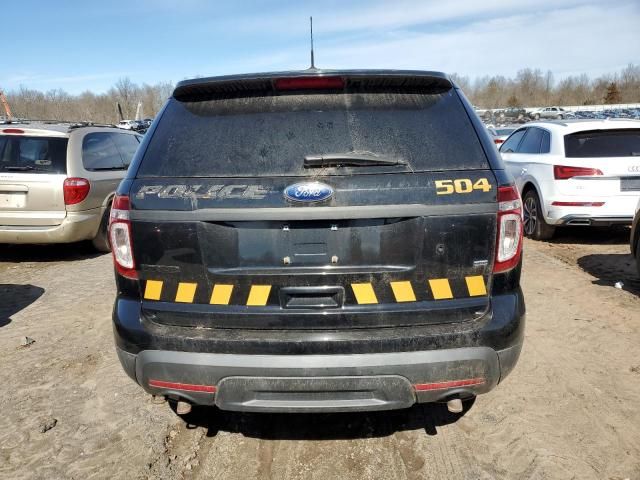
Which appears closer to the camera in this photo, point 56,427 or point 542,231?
point 56,427

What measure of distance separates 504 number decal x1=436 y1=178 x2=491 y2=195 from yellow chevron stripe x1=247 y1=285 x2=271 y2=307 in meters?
0.88

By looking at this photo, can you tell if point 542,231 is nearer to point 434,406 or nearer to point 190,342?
point 434,406

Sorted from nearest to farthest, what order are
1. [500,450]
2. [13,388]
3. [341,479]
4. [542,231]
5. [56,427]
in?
1. [341,479]
2. [500,450]
3. [56,427]
4. [13,388]
5. [542,231]

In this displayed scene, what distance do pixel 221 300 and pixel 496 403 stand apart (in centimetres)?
200

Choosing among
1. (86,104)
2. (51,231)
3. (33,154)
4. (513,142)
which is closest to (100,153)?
(33,154)

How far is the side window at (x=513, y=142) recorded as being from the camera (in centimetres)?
856

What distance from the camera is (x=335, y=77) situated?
2340 millimetres

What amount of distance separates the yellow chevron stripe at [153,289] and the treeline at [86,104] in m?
80.3

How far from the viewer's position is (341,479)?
98.2 inches

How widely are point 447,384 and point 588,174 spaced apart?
554 cm

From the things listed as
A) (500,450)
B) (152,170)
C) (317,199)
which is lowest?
(500,450)

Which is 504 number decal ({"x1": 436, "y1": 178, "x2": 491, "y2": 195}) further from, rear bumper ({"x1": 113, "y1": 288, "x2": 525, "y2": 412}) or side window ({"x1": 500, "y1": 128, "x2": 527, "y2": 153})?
side window ({"x1": 500, "y1": 128, "x2": 527, "y2": 153})

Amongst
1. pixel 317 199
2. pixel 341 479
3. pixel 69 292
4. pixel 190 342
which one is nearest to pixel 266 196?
pixel 317 199

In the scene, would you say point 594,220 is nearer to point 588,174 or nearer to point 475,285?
point 588,174
